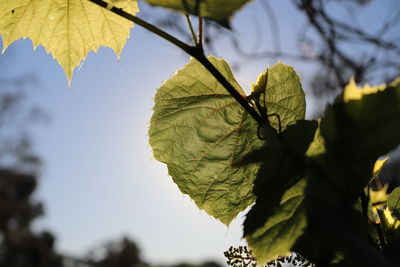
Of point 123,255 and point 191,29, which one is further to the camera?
point 123,255

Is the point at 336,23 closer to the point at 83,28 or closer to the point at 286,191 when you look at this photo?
the point at 83,28

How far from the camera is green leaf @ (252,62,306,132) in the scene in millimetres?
636

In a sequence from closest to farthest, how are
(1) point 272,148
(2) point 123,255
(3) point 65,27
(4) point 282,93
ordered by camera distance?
(1) point 272,148 → (4) point 282,93 → (3) point 65,27 → (2) point 123,255

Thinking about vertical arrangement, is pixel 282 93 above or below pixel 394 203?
above

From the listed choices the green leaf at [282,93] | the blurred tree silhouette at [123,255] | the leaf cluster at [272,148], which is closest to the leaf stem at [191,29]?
the leaf cluster at [272,148]

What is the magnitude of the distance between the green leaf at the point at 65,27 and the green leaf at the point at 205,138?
25 centimetres

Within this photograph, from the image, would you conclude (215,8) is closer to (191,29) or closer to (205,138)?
(191,29)

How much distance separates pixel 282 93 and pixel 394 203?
0.24 m


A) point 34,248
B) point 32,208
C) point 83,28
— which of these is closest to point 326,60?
point 83,28

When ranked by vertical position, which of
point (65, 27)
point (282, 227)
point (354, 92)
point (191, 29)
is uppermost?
point (65, 27)

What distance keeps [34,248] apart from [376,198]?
22752 millimetres

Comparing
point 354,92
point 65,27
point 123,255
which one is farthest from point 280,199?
point 123,255

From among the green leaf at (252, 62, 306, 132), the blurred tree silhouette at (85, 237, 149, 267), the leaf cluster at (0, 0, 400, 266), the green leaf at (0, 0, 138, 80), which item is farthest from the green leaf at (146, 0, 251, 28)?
the blurred tree silhouette at (85, 237, 149, 267)

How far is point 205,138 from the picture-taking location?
701 mm
